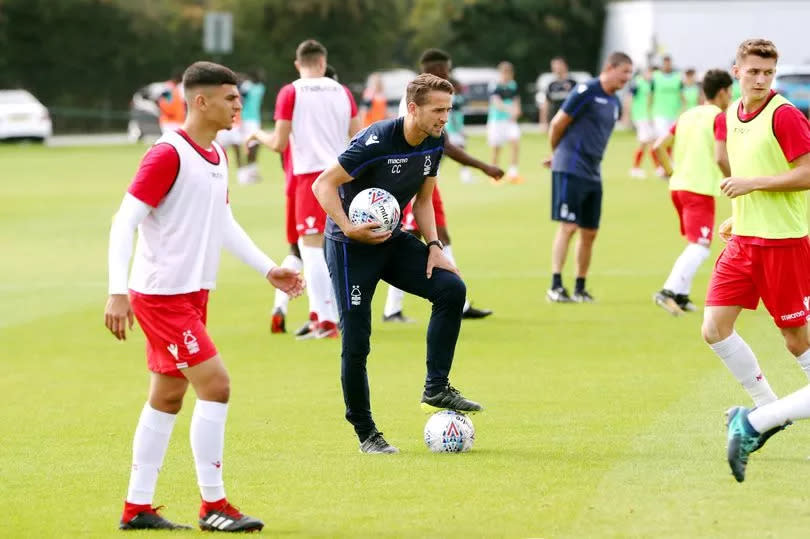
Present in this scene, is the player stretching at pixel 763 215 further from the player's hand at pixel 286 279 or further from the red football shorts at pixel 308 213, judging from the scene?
the red football shorts at pixel 308 213

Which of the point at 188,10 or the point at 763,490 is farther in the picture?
the point at 188,10

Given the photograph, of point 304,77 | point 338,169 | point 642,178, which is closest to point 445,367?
point 338,169

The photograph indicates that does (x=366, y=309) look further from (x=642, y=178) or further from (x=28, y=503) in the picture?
(x=642, y=178)

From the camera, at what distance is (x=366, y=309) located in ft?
27.9

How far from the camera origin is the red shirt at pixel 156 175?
6.77m

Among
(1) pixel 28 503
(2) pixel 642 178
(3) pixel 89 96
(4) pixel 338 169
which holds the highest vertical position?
(4) pixel 338 169

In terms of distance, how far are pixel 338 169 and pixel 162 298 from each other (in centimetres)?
183

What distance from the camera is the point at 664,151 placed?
45.2 feet

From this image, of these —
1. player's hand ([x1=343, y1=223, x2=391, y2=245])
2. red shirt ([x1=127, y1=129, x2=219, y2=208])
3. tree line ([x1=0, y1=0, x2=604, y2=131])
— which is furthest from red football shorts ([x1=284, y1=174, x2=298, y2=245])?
tree line ([x1=0, y1=0, x2=604, y2=131])

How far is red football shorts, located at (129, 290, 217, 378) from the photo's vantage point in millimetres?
6824

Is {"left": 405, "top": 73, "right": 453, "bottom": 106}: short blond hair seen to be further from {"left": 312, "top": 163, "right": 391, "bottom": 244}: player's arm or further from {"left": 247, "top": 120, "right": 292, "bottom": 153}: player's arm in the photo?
{"left": 247, "top": 120, "right": 292, "bottom": 153}: player's arm

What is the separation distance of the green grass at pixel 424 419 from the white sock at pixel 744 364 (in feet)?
1.02

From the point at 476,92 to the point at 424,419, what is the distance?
177 ft

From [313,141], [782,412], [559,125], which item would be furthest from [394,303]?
[782,412]
